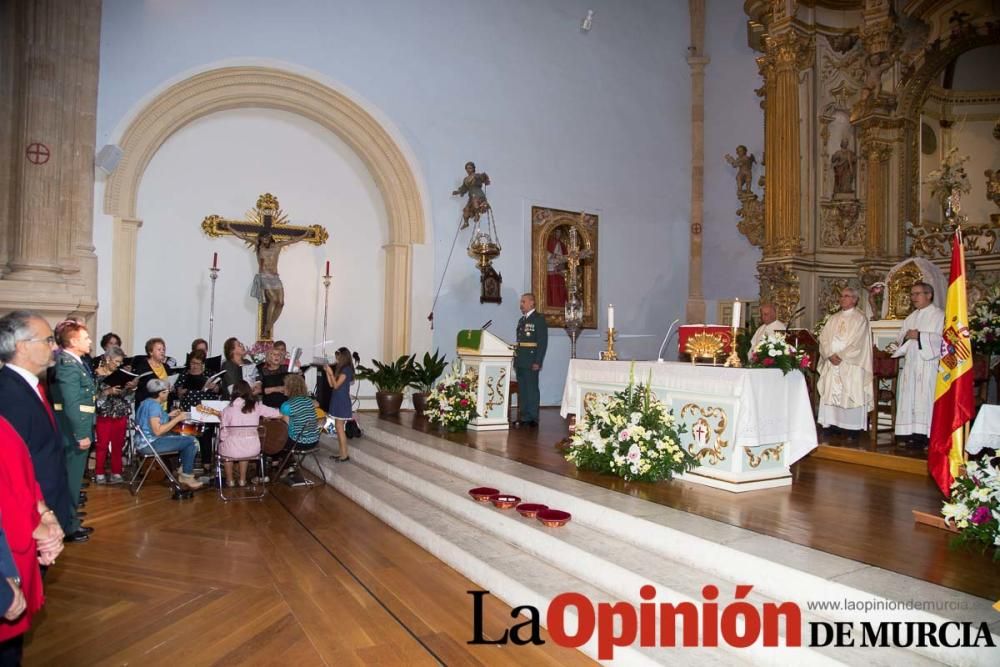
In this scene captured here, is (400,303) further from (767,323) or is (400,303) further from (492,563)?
(492,563)

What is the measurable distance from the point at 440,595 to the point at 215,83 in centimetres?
810

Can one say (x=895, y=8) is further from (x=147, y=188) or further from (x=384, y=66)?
(x=147, y=188)

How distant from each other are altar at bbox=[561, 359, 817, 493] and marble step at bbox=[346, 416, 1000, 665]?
3.04ft

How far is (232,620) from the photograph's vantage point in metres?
3.59

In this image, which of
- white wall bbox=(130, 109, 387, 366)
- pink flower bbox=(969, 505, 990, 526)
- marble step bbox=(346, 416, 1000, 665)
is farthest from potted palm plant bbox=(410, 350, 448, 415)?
pink flower bbox=(969, 505, 990, 526)

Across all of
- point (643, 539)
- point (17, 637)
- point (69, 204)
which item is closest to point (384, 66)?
point (69, 204)

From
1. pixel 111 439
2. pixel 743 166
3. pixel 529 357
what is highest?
pixel 743 166

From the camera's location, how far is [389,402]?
31.1ft

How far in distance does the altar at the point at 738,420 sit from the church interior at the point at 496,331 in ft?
0.10

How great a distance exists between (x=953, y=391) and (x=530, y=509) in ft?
9.17

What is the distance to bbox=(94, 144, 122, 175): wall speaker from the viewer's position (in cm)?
863

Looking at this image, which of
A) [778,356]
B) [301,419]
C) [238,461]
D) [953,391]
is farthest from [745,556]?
[238,461]

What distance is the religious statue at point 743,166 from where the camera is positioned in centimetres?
1198

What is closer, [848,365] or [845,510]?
[845,510]
